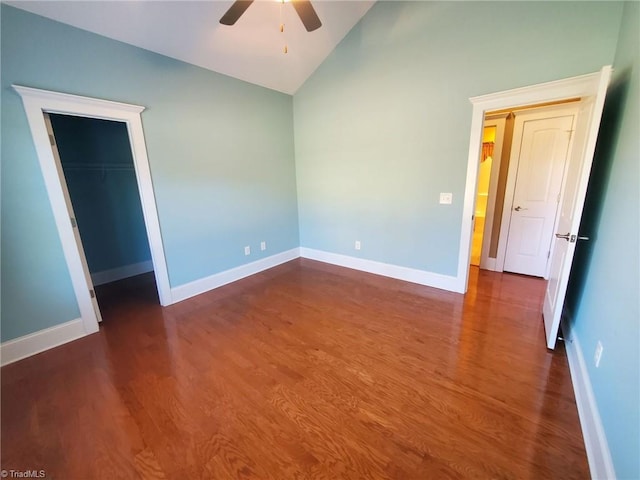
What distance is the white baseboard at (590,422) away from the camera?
1151mm

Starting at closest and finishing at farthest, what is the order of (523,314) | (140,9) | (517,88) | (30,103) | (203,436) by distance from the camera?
(203,436)
(30,103)
(140,9)
(517,88)
(523,314)

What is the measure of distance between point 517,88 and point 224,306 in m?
3.73

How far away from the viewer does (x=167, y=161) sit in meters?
2.84

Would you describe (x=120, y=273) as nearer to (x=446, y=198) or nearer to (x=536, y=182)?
(x=446, y=198)

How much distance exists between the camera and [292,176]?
432 centimetres

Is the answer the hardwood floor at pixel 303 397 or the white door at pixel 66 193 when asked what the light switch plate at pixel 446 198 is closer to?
the hardwood floor at pixel 303 397

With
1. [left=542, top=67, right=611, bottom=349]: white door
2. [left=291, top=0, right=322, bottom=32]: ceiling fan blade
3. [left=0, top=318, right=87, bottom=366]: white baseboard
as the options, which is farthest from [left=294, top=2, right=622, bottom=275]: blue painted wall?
[left=0, top=318, right=87, bottom=366]: white baseboard

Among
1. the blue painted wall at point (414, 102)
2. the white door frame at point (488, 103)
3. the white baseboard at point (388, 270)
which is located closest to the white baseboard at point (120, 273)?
the white baseboard at point (388, 270)

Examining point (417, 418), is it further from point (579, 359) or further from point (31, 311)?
point (31, 311)

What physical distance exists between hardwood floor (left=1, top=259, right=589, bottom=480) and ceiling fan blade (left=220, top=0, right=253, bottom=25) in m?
2.61

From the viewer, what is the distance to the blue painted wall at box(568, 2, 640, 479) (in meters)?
1.08

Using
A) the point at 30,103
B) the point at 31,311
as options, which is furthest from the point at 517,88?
the point at 31,311

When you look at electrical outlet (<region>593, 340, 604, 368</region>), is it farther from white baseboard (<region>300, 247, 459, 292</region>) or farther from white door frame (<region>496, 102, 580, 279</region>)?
white door frame (<region>496, 102, 580, 279</region>)

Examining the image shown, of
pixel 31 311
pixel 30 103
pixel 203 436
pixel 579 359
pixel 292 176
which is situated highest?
pixel 30 103
